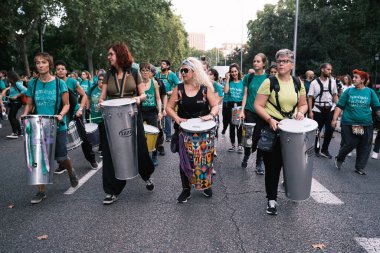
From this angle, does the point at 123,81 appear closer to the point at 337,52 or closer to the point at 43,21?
the point at 43,21

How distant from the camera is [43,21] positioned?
2783 cm

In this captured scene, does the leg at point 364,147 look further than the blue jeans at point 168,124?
No

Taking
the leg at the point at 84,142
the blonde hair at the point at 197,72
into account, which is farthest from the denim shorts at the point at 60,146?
the blonde hair at the point at 197,72

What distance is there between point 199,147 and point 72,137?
2.31 m

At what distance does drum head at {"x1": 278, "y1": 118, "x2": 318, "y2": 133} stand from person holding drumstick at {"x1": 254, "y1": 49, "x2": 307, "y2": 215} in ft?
0.25

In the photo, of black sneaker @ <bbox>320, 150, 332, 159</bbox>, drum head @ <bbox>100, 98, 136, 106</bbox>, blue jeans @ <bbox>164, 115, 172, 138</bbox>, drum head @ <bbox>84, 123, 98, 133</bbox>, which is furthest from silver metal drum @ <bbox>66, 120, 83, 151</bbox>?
black sneaker @ <bbox>320, 150, 332, 159</bbox>

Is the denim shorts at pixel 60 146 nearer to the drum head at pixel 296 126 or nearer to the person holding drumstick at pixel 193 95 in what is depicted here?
the person holding drumstick at pixel 193 95

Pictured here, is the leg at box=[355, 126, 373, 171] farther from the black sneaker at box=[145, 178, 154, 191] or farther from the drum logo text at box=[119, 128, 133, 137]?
the drum logo text at box=[119, 128, 133, 137]

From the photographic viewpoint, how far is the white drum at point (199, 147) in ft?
14.0

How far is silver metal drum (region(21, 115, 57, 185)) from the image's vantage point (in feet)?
14.3

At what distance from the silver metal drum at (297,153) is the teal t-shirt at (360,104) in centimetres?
277

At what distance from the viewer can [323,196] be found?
5082 mm

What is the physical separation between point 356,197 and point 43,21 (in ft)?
91.5

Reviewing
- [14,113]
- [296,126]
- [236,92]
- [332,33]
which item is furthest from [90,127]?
[332,33]
